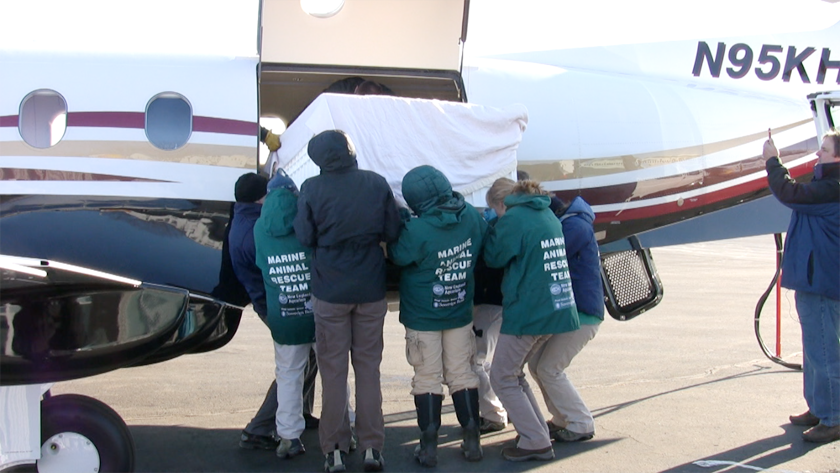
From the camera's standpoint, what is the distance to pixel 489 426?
5.69m

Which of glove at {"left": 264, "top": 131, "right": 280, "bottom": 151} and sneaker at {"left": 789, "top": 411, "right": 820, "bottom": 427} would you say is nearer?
sneaker at {"left": 789, "top": 411, "right": 820, "bottom": 427}

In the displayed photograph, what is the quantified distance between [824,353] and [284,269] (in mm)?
3527

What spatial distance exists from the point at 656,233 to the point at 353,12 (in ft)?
10.1

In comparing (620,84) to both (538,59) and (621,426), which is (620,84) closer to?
(538,59)

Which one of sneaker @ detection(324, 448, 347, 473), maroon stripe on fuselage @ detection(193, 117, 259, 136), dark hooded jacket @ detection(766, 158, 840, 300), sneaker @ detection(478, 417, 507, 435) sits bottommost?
sneaker @ detection(478, 417, 507, 435)

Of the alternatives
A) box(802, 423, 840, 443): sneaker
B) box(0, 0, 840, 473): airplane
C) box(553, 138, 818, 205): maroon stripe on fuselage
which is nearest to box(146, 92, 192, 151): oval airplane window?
box(0, 0, 840, 473): airplane

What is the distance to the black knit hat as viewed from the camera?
5.15m

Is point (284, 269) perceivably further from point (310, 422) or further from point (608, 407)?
point (608, 407)

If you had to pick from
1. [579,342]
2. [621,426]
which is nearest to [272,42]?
[579,342]

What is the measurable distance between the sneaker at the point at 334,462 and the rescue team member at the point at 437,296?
0.52 m

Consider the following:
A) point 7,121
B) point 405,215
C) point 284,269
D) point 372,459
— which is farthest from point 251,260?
point 7,121

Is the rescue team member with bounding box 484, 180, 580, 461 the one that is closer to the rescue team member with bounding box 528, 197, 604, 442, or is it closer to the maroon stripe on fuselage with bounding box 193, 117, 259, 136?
the rescue team member with bounding box 528, 197, 604, 442

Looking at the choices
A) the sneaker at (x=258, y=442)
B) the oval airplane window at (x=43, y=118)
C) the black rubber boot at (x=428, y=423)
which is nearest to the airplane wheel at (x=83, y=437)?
the sneaker at (x=258, y=442)

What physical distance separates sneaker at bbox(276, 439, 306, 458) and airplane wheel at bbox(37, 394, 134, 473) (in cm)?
96
